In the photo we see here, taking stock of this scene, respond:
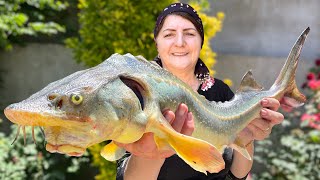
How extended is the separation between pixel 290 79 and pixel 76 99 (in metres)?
1.52

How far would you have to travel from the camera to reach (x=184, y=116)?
6.47 feet

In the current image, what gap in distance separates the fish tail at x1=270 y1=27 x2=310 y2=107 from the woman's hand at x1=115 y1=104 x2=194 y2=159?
0.90 metres

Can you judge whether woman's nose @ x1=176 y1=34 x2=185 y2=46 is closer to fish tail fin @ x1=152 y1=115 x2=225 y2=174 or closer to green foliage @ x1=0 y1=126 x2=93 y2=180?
fish tail fin @ x1=152 y1=115 x2=225 y2=174

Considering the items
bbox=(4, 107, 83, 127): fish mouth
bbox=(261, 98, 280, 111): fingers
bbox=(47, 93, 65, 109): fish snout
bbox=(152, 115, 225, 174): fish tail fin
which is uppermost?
bbox=(47, 93, 65, 109): fish snout

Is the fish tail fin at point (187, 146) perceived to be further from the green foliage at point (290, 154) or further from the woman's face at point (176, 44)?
the green foliage at point (290, 154)

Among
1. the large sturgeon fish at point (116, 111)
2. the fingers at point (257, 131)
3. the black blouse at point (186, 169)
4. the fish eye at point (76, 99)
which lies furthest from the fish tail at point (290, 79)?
the fish eye at point (76, 99)

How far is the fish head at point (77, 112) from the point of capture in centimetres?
151

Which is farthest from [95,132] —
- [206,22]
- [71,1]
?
[71,1]

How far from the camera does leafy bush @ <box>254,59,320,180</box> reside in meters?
5.98

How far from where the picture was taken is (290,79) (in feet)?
9.19

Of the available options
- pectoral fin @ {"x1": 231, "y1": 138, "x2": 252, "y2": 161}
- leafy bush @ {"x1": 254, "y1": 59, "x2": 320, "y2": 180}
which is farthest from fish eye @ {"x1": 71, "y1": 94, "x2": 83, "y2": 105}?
leafy bush @ {"x1": 254, "y1": 59, "x2": 320, "y2": 180}

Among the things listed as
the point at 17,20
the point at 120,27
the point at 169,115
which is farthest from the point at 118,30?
the point at 169,115

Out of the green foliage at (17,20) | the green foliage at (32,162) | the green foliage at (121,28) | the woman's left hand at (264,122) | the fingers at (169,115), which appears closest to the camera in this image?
the fingers at (169,115)

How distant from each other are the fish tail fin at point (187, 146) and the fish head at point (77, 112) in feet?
0.41
